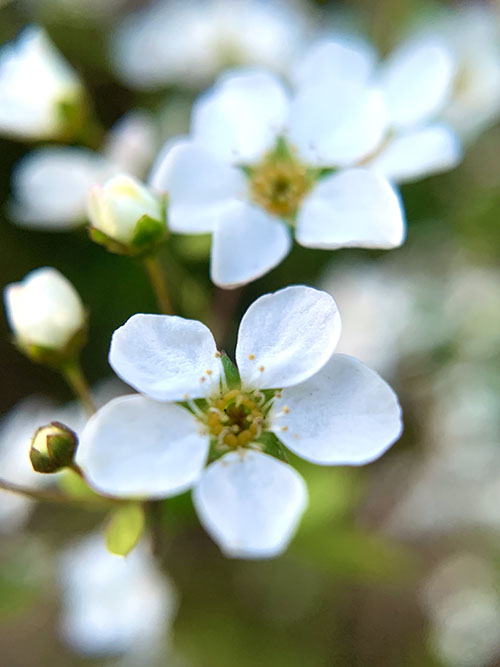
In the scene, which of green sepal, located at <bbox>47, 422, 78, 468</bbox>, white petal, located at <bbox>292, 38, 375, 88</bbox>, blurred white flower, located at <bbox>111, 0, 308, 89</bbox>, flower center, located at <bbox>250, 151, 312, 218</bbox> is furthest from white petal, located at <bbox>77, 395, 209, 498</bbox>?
blurred white flower, located at <bbox>111, 0, 308, 89</bbox>

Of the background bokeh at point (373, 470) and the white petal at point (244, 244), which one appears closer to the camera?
the white petal at point (244, 244)

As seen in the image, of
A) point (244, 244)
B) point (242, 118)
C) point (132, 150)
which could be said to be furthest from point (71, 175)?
point (244, 244)

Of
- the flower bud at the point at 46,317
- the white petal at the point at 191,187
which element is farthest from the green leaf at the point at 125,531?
the white petal at the point at 191,187

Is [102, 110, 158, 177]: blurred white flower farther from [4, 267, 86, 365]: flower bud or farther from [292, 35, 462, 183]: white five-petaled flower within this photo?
[4, 267, 86, 365]: flower bud

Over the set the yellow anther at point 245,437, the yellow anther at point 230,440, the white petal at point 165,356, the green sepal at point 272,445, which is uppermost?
the white petal at point 165,356

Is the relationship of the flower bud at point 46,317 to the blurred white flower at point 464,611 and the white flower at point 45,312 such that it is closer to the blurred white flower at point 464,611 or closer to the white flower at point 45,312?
the white flower at point 45,312

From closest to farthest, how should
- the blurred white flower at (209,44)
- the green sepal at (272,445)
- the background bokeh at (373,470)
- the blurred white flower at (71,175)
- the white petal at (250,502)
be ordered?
the white petal at (250,502), the green sepal at (272,445), the blurred white flower at (71,175), the background bokeh at (373,470), the blurred white flower at (209,44)

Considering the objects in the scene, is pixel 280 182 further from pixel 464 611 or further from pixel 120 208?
pixel 464 611
